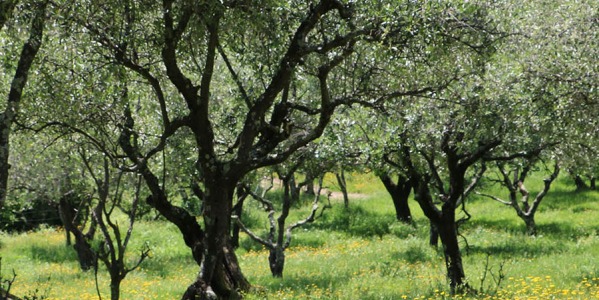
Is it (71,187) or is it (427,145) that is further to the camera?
(71,187)

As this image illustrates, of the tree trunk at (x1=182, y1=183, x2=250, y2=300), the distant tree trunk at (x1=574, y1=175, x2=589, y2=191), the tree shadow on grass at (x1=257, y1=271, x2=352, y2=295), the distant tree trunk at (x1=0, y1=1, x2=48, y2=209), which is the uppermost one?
the distant tree trunk at (x1=0, y1=1, x2=48, y2=209)

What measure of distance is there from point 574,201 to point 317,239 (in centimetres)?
1511

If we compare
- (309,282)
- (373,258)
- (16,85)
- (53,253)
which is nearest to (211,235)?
(16,85)

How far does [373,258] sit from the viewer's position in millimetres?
24906

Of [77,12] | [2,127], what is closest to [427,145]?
[77,12]

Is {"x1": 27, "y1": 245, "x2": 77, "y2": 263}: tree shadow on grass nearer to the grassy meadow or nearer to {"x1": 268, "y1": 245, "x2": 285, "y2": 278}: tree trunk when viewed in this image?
the grassy meadow

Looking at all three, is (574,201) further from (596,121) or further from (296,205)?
(596,121)

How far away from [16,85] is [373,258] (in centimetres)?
1704

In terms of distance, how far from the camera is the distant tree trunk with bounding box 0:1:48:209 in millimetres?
9164

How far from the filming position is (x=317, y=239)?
32.1 metres

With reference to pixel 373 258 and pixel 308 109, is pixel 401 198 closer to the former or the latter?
pixel 373 258

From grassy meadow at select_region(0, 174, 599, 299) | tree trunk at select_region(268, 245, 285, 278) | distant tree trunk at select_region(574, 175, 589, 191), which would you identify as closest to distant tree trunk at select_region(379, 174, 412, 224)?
grassy meadow at select_region(0, 174, 599, 299)

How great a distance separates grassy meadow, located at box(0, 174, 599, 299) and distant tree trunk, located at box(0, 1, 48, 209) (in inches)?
68.2

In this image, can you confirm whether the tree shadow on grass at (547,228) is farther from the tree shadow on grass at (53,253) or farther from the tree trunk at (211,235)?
the tree trunk at (211,235)
